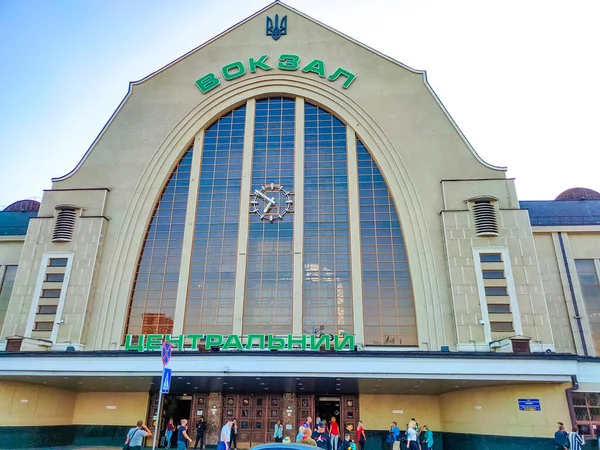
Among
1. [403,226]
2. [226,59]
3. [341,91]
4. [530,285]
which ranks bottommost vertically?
[530,285]

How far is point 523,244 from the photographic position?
24891 mm

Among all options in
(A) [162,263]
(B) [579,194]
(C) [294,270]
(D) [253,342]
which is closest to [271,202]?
(C) [294,270]

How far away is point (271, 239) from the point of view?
27281mm

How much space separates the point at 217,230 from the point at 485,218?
15.8 meters

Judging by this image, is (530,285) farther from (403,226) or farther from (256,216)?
(256,216)

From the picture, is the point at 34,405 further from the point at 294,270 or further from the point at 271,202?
the point at 271,202

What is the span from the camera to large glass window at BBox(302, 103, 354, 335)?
998 inches

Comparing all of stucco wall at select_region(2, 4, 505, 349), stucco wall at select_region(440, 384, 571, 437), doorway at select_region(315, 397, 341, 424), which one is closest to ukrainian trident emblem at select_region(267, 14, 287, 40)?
stucco wall at select_region(2, 4, 505, 349)

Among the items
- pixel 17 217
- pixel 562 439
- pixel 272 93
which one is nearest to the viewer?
pixel 562 439

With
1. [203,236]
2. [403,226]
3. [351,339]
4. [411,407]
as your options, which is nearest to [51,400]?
[203,236]

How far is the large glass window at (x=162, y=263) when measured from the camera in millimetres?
25953

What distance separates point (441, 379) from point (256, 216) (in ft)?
46.4

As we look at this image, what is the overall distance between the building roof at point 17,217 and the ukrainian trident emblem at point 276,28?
2042cm

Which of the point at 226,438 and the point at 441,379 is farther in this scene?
the point at 441,379
